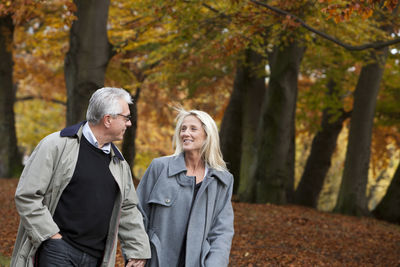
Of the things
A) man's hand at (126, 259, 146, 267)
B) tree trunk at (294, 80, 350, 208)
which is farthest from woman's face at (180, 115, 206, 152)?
tree trunk at (294, 80, 350, 208)

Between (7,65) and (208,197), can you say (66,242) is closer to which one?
(208,197)

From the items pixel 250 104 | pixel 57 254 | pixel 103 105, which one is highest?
pixel 250 104

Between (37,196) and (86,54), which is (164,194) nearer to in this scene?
(37,196)

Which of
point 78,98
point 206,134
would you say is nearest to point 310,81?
point 78,98

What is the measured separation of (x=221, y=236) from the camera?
406cm

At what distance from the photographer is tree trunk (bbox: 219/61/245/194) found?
1773cm

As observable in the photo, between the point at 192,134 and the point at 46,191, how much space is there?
4.17 ft

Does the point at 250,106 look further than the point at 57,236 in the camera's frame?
Yes

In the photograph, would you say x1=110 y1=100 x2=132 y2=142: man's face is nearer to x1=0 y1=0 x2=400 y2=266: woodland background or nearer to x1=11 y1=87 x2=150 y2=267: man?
x1=11 y1=87 x2=150 y2=267: man

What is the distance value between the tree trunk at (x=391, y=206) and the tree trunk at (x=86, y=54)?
31.0 ft

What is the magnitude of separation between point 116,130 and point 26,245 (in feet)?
3.19

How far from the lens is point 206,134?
4.26 m

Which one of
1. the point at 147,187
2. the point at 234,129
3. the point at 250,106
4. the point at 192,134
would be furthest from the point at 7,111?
the point at 192,134

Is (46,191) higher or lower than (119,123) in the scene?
lower
